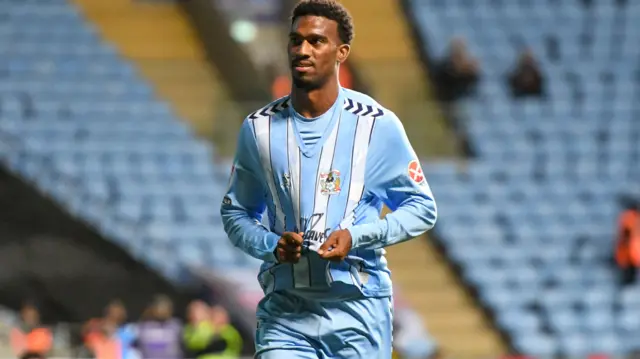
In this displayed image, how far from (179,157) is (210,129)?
0.67 m

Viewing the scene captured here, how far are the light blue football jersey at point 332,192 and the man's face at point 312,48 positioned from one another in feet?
0.50

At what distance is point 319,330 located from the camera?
4.44 m

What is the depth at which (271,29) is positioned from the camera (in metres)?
19.1

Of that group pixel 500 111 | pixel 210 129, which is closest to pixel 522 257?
pixel 500 111

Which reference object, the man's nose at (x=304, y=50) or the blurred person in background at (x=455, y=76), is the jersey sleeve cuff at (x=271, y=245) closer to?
the man's nose at (x=304, y=50)

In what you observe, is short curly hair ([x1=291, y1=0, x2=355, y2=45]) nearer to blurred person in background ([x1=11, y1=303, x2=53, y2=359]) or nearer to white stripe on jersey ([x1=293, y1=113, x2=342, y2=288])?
white stripe on jersey ([x1=293, y1=113, x2=342, y2=288])

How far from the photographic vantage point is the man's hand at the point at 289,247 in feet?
13.9

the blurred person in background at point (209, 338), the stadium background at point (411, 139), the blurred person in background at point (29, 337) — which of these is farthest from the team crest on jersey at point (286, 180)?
the stadium background at point (411, 139)

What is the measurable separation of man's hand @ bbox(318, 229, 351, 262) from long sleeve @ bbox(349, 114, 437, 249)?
217 mm

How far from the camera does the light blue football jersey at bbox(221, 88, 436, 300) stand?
14.6ft

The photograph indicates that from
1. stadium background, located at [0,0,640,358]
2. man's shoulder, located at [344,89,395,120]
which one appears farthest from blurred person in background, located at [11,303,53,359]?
man's shoulder, located at [344,89,395,120]

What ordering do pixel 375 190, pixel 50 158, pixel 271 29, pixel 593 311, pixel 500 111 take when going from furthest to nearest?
pixel 271 29
pixel 500 111
pixel 50 158
pixel 593 311
pixel 375 190

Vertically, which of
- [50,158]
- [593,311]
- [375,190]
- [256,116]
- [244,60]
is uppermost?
[244,60]

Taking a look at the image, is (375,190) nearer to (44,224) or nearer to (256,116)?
(256,116)
